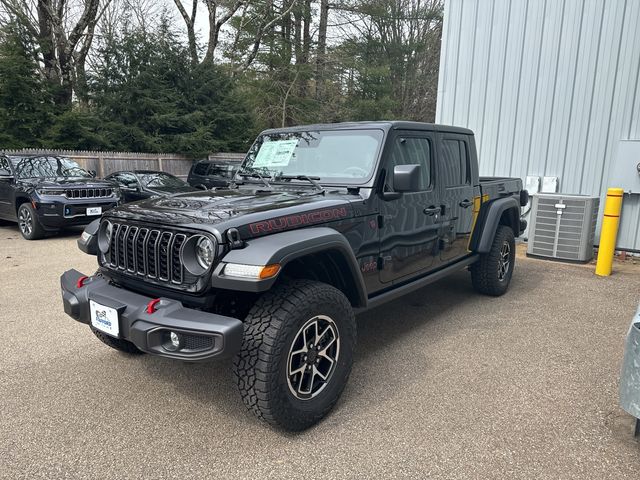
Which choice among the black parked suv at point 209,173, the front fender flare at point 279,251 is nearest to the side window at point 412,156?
the front fender flare at point 279,251

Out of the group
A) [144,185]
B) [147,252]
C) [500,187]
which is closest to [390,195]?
[147,252]

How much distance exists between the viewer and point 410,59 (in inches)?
945

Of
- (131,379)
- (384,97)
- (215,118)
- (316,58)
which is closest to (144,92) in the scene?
(215,118)

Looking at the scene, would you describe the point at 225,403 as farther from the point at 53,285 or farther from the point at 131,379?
the point at 53,285

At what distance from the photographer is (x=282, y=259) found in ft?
8.09

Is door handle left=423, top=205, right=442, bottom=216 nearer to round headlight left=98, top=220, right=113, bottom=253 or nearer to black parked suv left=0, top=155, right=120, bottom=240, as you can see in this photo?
round headlight left=98, top=220, right=113, bottom=253

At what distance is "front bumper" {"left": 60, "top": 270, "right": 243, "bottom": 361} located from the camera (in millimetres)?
2254

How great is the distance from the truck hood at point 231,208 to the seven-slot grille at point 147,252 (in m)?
0.07

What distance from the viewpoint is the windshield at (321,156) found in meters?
3.47

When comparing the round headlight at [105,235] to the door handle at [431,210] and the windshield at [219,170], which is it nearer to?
the door handle at [431,210]

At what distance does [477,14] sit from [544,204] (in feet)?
12.6

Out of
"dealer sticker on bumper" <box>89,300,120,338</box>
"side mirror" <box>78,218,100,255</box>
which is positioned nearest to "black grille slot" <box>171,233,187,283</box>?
"dealer sticker on bumper" <box>89,300,120,338</box>

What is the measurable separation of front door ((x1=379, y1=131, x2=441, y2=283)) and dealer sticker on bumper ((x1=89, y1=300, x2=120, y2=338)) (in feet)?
6.06

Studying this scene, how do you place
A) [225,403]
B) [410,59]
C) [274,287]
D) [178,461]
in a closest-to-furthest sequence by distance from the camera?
[178,461] → [274,287] → [225,403] → [410,59]
